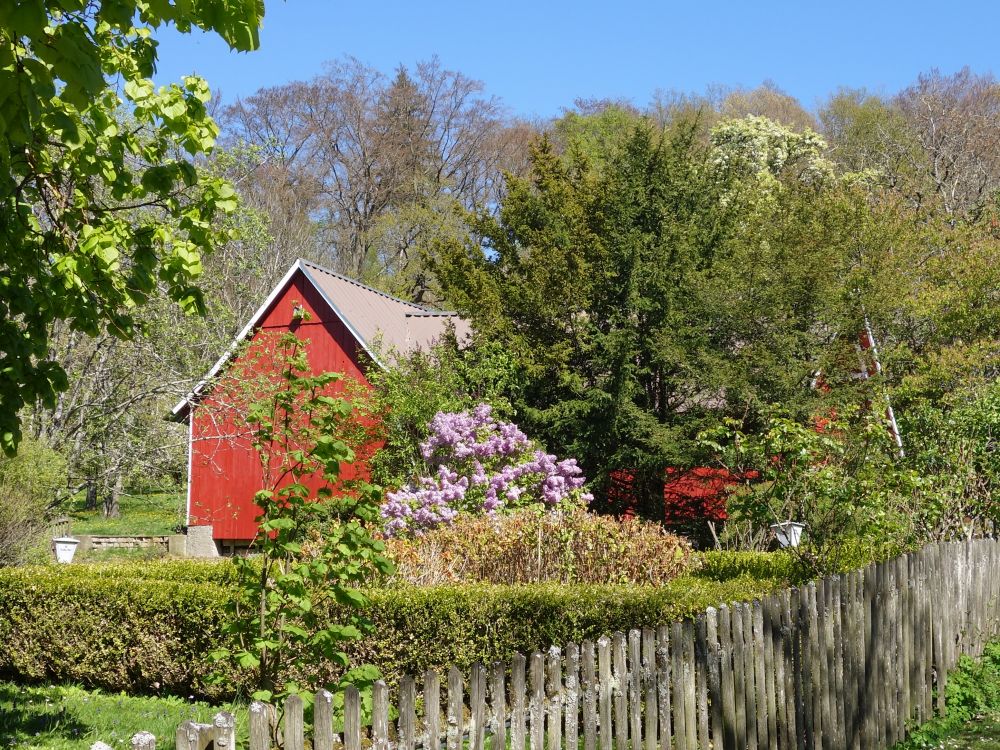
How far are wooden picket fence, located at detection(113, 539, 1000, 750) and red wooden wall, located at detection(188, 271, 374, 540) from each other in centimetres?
1570

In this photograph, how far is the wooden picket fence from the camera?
322cm

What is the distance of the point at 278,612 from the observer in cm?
559

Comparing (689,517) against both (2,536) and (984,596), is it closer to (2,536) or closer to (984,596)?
(984,596)

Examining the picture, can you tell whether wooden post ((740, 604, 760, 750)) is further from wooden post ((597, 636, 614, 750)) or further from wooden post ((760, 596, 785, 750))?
wooden post ((597, 636, 614, 750))

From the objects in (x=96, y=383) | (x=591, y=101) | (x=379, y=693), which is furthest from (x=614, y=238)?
(x=591, y=101)

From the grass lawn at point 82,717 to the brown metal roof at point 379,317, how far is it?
37.1ft

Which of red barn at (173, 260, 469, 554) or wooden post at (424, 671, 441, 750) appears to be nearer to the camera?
wooden post at (424, 671, 441, 750)

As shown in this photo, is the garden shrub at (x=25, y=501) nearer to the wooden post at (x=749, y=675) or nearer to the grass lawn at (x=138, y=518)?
the wooden post at (x=749, y=675)

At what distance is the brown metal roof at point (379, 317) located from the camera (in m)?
21.8

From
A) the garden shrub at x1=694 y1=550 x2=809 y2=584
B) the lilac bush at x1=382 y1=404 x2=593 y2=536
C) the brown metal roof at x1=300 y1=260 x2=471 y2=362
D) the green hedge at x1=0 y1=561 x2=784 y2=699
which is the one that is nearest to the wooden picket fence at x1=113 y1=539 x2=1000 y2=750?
the green hedge at x1=0 y1=561 x2=784 y2=699

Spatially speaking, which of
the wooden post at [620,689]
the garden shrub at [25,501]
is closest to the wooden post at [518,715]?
the wooden post at [620,689]

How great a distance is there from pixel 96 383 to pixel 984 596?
660 inches

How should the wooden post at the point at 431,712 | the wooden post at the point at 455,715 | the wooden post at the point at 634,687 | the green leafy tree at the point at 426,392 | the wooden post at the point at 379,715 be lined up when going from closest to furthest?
1. the wooden post at the point at 379,715
2. the wooden post at the point at 431,712
3. the wooden post at the point at 455,715
4. the wooden post at the point at 634,687
5. the green leafy tree at the point at 426,392

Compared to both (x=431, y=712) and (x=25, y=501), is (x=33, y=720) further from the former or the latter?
(x=431, y=712)
